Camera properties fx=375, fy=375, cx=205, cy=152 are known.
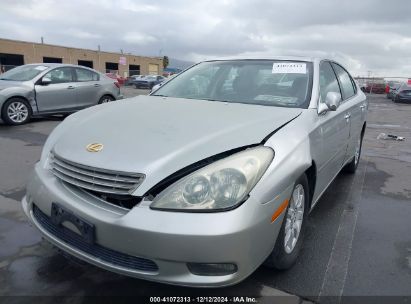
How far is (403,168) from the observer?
223 inches

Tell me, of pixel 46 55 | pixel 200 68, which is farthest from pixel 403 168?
pixel 46 55

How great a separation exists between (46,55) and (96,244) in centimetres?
5153

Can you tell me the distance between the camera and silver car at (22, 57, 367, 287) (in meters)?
1.90

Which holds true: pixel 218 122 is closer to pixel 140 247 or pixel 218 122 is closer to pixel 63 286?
pixel 140 247

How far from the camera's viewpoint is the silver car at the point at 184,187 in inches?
74.7

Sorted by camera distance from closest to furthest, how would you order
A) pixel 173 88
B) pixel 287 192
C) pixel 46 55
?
pixel 287 192, pixel 173 88, pixel 46 55

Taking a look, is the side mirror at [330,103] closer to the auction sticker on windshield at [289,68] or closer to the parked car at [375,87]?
the auction sticker on windshield at [289,68]

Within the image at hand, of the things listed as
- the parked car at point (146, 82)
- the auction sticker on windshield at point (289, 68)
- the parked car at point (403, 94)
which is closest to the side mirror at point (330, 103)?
the auction sticker on windshield at point (289, 68)

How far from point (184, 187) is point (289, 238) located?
101 centimetres

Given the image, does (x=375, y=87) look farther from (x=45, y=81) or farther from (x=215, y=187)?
(x=215, y=187)

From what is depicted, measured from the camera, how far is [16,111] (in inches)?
325

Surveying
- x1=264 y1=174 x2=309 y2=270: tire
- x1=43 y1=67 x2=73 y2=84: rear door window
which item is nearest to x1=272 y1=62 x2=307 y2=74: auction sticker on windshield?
x1=264 y1=174 x2=309 y2=270: tire

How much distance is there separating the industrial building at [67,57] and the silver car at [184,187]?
41401 mm

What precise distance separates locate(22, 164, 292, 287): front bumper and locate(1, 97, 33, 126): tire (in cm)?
701
